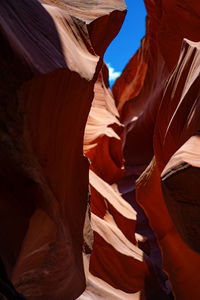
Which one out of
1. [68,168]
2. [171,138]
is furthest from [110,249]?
[68,168]

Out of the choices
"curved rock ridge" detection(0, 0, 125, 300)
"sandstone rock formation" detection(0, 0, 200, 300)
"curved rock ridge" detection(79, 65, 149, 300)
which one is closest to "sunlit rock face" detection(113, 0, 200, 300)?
"sandstone rock formation" detection(0, 0, 200, 300)

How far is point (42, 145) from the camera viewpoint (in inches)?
54.5

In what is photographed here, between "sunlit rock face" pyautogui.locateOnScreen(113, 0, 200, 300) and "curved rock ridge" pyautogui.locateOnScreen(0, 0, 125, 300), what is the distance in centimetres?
59

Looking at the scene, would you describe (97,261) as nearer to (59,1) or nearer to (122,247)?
(122,247)

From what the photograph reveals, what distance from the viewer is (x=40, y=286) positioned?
1565 mm

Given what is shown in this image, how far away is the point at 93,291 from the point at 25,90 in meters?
1.96

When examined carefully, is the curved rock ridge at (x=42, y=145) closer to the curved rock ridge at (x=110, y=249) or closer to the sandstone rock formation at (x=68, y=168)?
the sandstone rock formation at (x=68, y=168)

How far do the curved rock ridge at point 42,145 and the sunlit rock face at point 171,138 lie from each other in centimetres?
59

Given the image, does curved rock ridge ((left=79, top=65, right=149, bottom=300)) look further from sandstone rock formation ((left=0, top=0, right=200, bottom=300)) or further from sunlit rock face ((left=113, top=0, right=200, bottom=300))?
sunlit rock face ((left=113, top=0, right=200, bottom=300))

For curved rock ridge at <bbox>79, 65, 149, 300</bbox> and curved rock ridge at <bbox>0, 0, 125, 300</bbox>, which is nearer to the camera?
curved rock ridge at <bbox>0, 0, 125, 300</bbox>

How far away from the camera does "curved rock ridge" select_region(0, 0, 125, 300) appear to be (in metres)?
1.19

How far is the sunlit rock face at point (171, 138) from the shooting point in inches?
72.4

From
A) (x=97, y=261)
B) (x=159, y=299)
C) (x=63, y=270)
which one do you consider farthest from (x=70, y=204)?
(x=159, y=299)

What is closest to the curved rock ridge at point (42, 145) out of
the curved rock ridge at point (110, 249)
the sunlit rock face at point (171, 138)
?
the sunlit rock face at point (171, 138)
